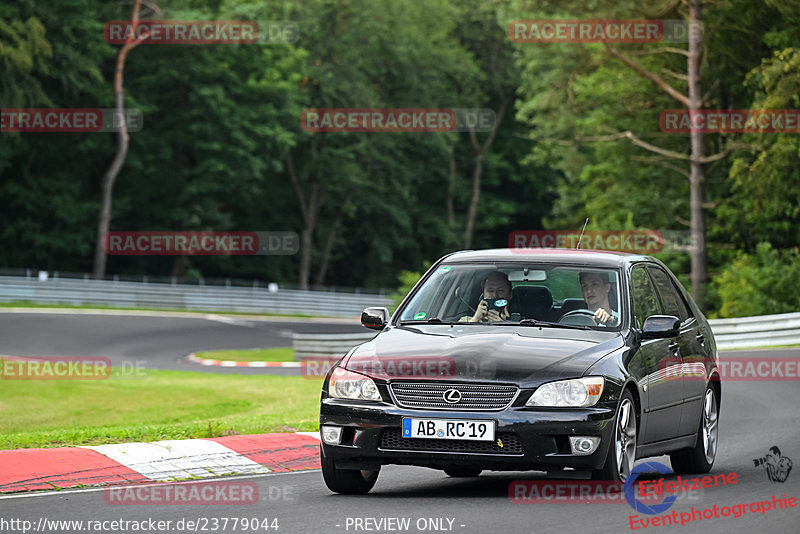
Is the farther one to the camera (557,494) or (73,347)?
(73,347)

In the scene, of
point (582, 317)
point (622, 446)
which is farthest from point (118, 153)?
point (622, 446)

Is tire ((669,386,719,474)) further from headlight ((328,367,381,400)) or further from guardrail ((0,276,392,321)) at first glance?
guardrail ((0,276,392,321))

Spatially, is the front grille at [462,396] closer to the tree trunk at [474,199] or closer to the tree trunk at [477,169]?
the tree trunk at [477,169]

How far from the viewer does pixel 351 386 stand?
884 cm

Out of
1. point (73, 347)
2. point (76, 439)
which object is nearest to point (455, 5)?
point (73, 347)

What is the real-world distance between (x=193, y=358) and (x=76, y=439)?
21399 millimetres

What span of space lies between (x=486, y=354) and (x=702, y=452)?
2.86m

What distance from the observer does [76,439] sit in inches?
502

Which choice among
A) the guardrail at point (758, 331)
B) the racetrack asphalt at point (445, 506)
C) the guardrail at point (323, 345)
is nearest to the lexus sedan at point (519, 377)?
the racetrack asphalt at point (445, 506)

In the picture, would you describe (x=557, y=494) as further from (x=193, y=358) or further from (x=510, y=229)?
(x=510, y=229)

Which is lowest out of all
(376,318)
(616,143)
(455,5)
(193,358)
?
(193,358)

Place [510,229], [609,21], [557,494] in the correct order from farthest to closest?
1. [510,229]
2. [609,21]
3. [557,494]

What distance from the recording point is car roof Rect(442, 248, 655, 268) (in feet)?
33.3

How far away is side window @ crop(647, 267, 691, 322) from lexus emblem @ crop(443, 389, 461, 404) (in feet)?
9.12
